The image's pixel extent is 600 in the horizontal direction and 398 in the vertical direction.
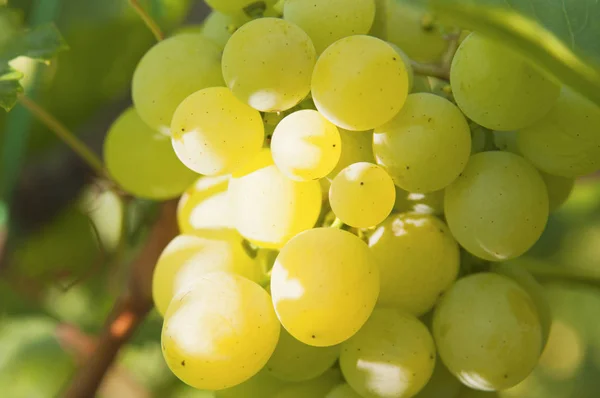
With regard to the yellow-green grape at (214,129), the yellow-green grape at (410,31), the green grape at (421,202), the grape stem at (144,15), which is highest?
the grape stem at (144,15)

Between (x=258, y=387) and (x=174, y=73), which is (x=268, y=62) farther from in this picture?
(x=258, y=387)

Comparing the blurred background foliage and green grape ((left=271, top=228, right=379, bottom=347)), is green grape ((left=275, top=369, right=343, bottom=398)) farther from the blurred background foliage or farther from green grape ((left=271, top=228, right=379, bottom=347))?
the blurred background foliage

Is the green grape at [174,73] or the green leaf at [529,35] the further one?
the green grape at [174,73]

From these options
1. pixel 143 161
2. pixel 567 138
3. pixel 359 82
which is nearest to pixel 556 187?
pixel 567 138

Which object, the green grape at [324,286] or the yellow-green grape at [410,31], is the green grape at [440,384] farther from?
the yellow-green grape at [410,31]

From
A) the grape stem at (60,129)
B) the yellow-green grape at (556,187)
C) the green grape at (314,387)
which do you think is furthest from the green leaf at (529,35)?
the grape stem at (60,129)

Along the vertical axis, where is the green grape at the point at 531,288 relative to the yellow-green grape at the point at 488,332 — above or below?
below

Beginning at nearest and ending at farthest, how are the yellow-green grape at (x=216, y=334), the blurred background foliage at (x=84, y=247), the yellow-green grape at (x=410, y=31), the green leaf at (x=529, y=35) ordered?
1. the green leaf at (x=529, y=35)
2. the yellow-green grape at (x=216, y=334)
3. the yellow-green grape at (x=410, y=31)
4. the blurred background foliage at (x=84, y=247)

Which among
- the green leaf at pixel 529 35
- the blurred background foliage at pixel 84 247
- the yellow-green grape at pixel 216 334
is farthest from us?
the blurred background foliage at pixel 84 247
